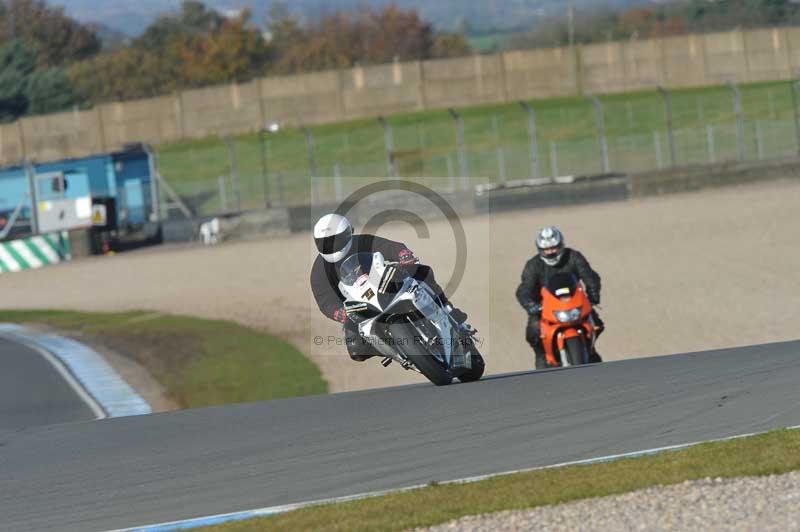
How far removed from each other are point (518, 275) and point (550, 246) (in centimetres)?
1067

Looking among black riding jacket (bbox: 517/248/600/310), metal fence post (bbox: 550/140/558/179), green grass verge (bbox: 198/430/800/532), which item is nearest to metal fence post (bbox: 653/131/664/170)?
metal fence post (bbox: 550/140/558/179)

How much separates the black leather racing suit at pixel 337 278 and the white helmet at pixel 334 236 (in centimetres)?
9

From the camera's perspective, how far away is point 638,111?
56.7 m

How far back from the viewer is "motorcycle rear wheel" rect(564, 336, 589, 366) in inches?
482

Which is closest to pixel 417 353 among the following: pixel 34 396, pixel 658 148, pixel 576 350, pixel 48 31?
pixel 576 350

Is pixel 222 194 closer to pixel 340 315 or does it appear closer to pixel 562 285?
pixel 562 285

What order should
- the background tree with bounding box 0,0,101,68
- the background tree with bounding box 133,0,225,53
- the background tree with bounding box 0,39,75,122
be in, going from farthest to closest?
the background tree with bounding box 0,0,101,68 < the background tree with bounding box 133,0,225,53 < the background tree with bounding box 0,39,75,122

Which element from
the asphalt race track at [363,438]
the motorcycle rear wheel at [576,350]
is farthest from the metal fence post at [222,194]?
the asphalt race track at [363,438]

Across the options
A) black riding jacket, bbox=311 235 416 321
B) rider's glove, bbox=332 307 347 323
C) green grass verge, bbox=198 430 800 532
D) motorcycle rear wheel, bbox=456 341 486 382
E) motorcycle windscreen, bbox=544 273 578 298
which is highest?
black riding jacket, bbox=311 235 416 321

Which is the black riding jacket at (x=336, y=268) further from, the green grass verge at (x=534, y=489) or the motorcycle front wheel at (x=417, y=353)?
the green grass verge at (x=534, y=489)

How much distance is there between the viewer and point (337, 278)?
979cm

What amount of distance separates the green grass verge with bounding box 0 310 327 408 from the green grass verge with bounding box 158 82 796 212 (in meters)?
16.6

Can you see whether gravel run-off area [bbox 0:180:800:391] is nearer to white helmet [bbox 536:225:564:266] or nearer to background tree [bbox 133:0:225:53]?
white helmet [bbox 536:225:564:266]

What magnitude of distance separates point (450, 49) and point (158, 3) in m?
23.7
